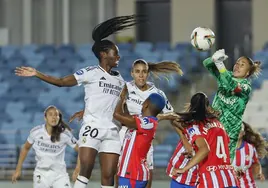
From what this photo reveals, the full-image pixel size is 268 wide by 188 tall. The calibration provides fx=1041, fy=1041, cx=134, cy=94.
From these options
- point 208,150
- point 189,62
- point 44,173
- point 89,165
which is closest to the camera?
point 208,150

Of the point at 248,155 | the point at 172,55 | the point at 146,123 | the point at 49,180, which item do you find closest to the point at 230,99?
the point at 146,123

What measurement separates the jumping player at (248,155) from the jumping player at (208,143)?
2424 millimetres

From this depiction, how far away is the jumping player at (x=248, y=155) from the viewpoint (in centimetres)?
1305

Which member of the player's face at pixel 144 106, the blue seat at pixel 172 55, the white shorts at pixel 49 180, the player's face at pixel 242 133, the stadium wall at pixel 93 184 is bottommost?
the stadium wall at pixel 93 184

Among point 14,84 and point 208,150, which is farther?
point 14,84

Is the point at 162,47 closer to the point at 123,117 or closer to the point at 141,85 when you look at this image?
the point at 141,85

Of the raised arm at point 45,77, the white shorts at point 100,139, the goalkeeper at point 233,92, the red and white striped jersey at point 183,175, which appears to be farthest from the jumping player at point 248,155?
the raised arm at point 45,77

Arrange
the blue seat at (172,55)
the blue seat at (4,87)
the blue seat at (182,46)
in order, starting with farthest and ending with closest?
1. the blue seat at (4,87)
2. the blue seat at (182,46)
3. the blue seat at (172,55)

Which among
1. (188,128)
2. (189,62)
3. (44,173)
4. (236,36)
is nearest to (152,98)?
(188,128)

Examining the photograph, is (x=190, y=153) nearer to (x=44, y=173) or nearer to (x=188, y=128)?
(x=188, y=128)

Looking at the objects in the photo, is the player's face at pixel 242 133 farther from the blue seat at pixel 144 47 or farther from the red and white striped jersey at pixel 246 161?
the blue seat at pixel 144 47

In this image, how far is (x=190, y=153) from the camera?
11328 millimetres

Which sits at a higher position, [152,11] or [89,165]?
[152,11]

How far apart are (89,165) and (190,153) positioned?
111 centimetres
